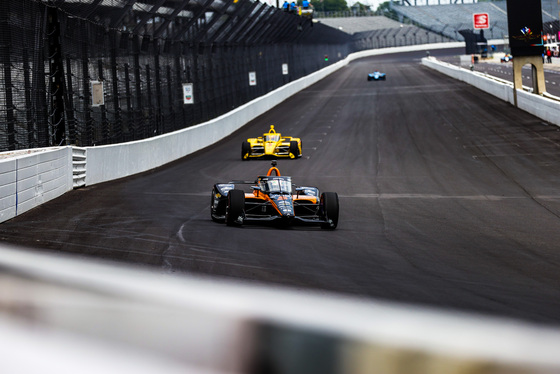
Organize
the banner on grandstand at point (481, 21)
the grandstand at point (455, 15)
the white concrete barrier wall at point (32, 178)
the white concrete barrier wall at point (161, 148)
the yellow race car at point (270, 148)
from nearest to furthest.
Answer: the white concrete barrier wall at point (32, 178) < the white concrete barrier wall at point (161, 148) < the yellow race car at point (270, 148) < the banner on grandstand at point (481, 21) < the grandstand at point (455, 15)

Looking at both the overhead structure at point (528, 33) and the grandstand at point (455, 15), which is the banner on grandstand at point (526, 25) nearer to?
the overhead structure at point (528, 33)

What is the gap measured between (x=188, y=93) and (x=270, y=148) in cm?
437

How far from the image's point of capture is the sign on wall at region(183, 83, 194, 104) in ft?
92.5

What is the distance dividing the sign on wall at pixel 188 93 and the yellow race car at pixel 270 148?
11.5 ft

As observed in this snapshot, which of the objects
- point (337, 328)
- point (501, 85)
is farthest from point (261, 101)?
point (337, 328)

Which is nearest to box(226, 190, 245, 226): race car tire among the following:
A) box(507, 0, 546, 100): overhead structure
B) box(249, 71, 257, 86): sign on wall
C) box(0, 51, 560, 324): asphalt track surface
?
box(0, 51, 560, 324): asphalt track surface

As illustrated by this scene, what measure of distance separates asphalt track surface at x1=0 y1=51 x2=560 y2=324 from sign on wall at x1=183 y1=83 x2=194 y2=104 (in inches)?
81.2

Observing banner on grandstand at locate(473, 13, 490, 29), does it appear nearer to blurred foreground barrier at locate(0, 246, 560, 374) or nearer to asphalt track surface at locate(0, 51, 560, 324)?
asphalt track surface at locate(0, 51, 560, 324)

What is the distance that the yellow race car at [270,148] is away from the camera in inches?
1017

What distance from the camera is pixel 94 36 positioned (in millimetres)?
20734

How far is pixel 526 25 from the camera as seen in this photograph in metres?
37.4

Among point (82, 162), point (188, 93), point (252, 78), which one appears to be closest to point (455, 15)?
point (252, 78)

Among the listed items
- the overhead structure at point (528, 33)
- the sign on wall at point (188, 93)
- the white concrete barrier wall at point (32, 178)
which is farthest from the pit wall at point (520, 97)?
the white concrete barrier wall at point (32, 178)

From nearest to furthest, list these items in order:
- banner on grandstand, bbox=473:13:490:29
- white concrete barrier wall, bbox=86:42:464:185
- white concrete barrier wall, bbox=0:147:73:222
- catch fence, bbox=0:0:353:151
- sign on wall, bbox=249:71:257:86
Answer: white concrete barrier wall, bbox=0:147:73:222
catch fence, bbox=0:0:353:151
white concrete barrier wall, bbox=86:42:464:185
sign on wall, bbox=249:71:257:86
banner on grandstand, bbox=473:13:490:29
